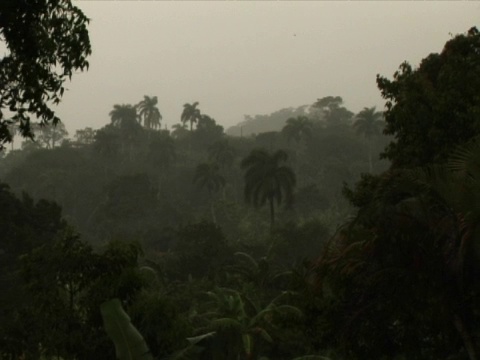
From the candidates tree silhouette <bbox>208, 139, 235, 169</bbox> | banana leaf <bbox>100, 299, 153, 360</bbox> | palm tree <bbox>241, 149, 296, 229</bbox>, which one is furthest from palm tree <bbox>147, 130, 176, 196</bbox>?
banana leaf <bbox>100, 299, 153, 360</bbox>

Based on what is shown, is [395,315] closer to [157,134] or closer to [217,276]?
[217,276]

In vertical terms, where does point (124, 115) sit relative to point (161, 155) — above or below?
above

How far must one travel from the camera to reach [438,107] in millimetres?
13023

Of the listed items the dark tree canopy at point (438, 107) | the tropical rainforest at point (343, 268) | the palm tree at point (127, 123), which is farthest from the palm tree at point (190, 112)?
the dark tree canopy at point (438, 107)

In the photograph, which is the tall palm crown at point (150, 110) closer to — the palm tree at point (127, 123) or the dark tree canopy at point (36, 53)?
the palm tree at point (127, 123)

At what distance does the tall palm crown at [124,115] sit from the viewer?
91.4 meters

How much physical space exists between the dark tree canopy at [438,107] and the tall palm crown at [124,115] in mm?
79405

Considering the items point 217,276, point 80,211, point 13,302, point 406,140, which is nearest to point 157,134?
point 80,211

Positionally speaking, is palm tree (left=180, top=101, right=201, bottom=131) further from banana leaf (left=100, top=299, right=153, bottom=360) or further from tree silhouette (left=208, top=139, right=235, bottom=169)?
banana leaf (left=100, top=299, right=153, bottom=360)

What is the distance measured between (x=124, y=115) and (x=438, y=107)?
83.5 m

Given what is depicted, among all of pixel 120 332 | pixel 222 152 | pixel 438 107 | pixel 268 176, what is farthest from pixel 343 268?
pixel 222 152

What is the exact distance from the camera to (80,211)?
73.2 meters

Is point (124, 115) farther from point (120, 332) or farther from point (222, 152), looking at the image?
point (120, 332)

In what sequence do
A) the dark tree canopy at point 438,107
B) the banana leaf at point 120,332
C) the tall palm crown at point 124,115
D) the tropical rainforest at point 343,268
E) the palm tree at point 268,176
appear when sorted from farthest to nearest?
the tall palm crown at point 124,115
the palm tree at point 268,176
the dark tree canopy at point 438,107
the banana leaf at point 120,332
the tropical rainforest at point 343,268
